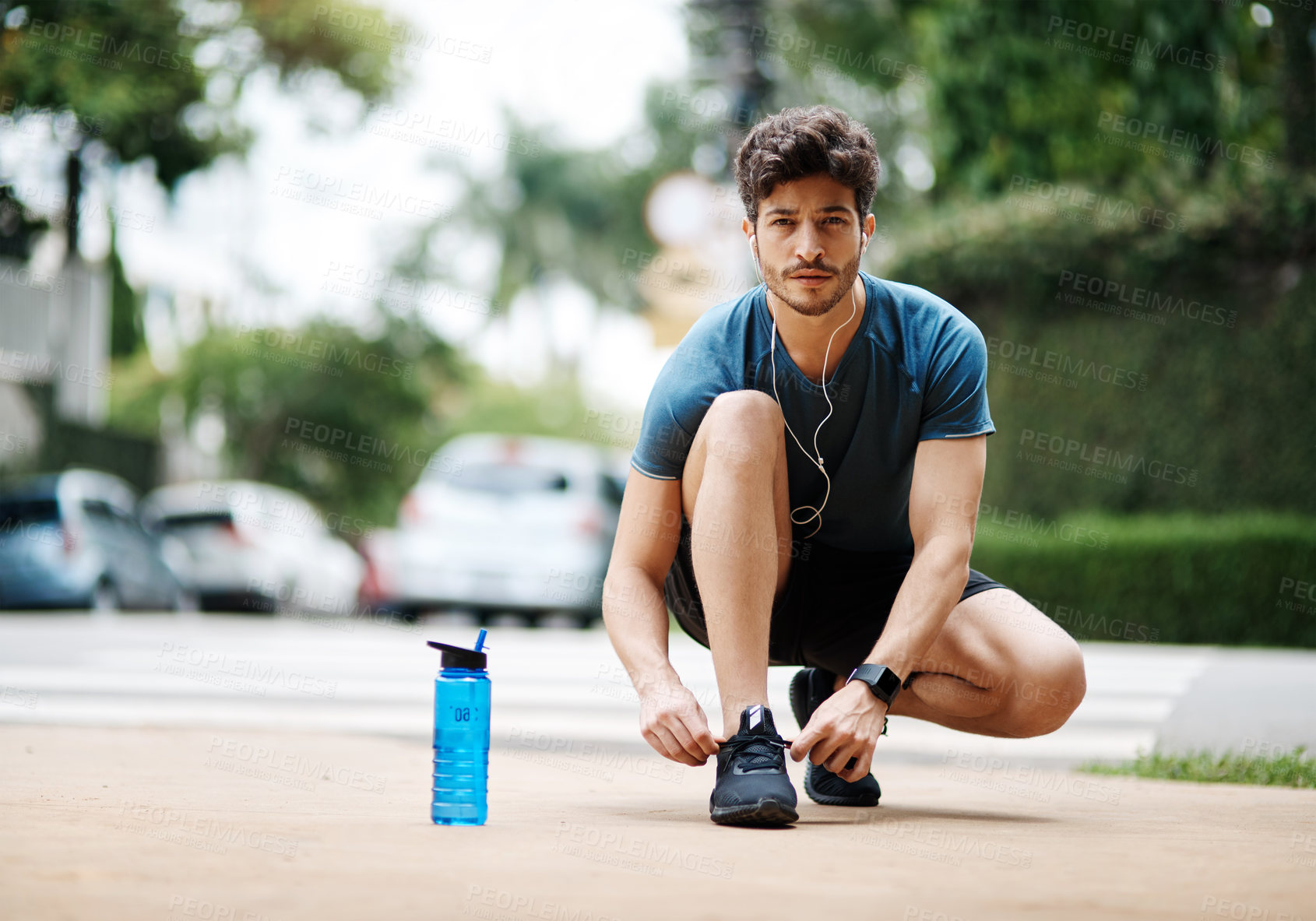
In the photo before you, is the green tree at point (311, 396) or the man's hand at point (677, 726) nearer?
the man's hand at point (677, 726)

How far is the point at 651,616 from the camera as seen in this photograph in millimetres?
3379

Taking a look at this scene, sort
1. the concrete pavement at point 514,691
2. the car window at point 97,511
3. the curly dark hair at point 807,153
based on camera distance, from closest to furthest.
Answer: the curly dark hair at point 807,153 → the concrete pavement at point 514,691 → the car window at point 97,511

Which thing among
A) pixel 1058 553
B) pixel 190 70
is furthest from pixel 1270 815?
pixel 190 70

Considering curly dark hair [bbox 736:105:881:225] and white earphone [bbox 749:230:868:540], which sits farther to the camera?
white earphone [bbox 749:230:868:540]

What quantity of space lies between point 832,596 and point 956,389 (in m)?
0.66

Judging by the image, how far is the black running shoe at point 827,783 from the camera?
3623 mm

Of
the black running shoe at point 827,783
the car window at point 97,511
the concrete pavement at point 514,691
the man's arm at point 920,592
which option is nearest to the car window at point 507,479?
the concrete pavement at point 514,691

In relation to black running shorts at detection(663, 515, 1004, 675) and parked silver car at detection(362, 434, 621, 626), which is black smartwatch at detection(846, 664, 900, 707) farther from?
parked silver car at detection(362, 434, 621, 626)

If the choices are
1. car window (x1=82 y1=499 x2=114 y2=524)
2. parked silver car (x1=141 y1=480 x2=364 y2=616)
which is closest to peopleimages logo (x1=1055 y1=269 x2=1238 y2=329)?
car window (x1=82 y1=499 x2=114 y2=524)

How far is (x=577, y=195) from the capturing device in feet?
135

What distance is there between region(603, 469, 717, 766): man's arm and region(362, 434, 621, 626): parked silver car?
8682mm

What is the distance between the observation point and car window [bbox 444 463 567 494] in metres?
12.4

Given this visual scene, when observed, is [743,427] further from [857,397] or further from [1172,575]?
[1172,575]

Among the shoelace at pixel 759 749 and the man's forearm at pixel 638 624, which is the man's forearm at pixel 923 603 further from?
the man's forearm at pixel 638 624
